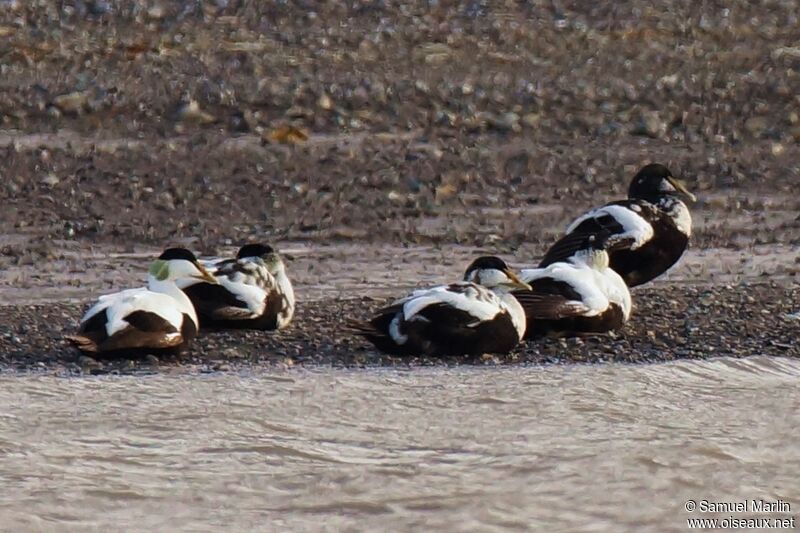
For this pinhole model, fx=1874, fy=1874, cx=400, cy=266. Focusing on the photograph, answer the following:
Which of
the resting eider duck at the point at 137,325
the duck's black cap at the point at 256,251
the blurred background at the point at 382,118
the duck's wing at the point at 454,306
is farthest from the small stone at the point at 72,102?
the duck's wing at the point at 454,306

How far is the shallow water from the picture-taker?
6797 mm

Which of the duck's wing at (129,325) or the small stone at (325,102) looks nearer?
the duck's wing at (129,325)

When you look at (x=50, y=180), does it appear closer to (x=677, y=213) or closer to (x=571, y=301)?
(x=677, y=213)

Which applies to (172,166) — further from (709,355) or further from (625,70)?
(709,355)

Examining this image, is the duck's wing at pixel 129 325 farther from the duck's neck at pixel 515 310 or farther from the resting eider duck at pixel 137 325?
the duck's neck at pixel 515 310

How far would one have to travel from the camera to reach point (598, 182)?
1290 cm

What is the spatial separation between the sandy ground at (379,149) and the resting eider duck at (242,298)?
93mm

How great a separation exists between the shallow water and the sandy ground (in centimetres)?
43

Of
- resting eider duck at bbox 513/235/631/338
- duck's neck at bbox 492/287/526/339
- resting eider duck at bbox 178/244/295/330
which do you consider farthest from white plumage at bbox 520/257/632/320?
resting eider duck at bbox 178/244/295/330

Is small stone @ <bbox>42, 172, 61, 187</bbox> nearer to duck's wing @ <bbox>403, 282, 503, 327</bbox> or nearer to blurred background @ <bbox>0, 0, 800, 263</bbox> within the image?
blurred background @ <bbox>0, 0, 800, 263</bbox>

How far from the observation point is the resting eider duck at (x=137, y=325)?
8367mm

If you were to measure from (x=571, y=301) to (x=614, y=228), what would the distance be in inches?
52.3

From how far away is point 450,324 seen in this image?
8500 millimetres

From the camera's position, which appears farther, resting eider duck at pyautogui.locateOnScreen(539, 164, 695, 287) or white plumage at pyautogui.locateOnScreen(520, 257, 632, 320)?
resting eider duck at pyautogui.locateOnScreen(539, 164, 695, 287)
